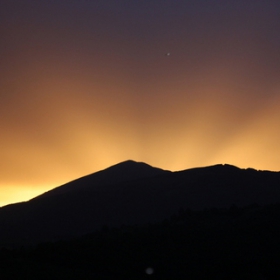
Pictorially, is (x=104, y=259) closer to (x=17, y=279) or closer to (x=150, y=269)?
(x=150, y=269)

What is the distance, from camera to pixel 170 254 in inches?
1196

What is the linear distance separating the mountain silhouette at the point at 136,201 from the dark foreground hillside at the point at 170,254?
16133 mm

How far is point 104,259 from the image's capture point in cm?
2988

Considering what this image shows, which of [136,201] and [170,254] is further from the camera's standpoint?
[136,201]

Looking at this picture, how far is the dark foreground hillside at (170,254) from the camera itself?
2723 centimetres

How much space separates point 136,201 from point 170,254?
1057 inches

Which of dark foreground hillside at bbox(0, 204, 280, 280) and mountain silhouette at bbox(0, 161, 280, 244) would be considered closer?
dark foreground hillside at bbox(0, 204, 280, 280)

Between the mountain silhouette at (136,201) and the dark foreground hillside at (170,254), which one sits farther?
the mountain silhouette at (136,201)

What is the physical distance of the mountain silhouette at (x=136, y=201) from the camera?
175 feet

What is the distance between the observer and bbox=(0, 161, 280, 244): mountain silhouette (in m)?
53.4

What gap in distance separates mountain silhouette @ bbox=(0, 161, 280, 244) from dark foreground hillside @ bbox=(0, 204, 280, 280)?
16.1 meters

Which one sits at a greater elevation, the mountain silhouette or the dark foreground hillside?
the mountain silhouette

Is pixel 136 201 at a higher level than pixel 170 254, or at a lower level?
higher

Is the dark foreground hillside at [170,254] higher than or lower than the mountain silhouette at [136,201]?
lower
